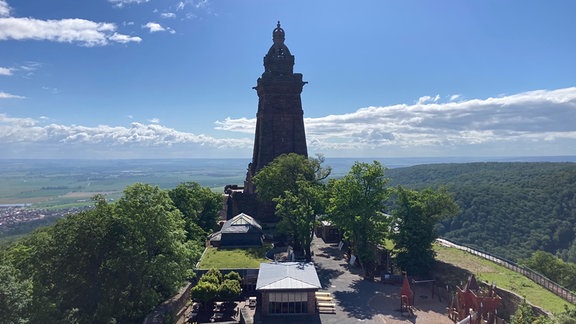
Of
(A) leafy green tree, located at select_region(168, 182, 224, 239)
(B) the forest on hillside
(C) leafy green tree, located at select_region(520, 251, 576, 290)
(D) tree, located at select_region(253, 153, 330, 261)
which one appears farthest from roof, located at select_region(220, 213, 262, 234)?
(B) the forest on hillside

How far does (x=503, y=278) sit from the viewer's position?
31.5m

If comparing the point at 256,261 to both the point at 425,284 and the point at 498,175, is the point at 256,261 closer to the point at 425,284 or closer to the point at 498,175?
the point at 425,284

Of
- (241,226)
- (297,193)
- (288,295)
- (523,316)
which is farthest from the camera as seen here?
Answer: (297,193)

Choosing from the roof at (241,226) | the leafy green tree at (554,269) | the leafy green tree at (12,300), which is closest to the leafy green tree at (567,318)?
the leafy green tree at (554,269)

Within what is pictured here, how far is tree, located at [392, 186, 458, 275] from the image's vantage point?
32250 mm

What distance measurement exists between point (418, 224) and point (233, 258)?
1785cm

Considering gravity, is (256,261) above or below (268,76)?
below

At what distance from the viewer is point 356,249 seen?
33.8m

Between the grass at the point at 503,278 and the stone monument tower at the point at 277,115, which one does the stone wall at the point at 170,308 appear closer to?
the stone monument tower at the point at 277,115

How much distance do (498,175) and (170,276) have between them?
16070 centimetres

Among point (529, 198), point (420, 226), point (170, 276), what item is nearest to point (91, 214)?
point (170, 276)

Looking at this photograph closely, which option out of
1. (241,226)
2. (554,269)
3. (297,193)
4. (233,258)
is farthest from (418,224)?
(554,269)

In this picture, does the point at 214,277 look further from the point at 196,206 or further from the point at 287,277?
the point at 196,206

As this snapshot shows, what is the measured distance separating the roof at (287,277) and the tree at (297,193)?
22.1 feet
